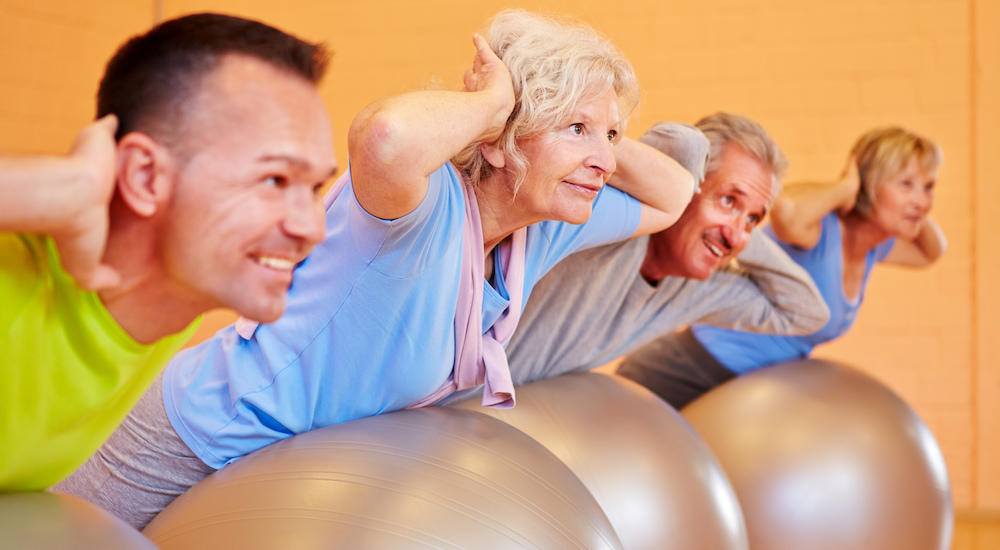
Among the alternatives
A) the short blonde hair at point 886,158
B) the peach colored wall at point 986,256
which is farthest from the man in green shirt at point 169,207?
the peach colored wall at point 986,256

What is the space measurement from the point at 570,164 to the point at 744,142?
631mm

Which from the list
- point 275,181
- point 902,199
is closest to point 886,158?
point 902,199

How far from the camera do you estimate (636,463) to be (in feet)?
3.95

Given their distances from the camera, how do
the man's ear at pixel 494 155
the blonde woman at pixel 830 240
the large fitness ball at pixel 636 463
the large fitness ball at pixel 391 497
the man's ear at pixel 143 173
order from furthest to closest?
the blonde woman at pixel 830 240 < the large fitness ball at pixel 636 463 < the man's ear at pixel 494 155 < the large fitness ball at pixel 391 497 < the man's ear at pixel 143 173

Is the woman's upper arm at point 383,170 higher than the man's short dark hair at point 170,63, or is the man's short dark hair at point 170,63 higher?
the man's short dark hair at point 170,63

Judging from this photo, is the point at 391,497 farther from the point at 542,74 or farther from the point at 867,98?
the point at 867,98

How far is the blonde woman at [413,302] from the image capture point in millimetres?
949

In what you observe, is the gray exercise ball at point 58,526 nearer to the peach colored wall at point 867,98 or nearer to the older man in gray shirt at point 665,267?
the older man in gray shirt at point 665,267

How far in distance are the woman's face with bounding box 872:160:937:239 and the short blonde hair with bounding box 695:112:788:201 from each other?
559mm

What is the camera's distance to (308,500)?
2.66 feet

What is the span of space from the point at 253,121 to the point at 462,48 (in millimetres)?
2606

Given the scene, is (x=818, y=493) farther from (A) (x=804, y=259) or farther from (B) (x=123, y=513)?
(B) (x=123, y=513)

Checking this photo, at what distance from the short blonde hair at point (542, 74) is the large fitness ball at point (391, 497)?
1.19 ft

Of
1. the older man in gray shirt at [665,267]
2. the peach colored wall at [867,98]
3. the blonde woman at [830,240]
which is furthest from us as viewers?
the peach colored wall at [867,98]
